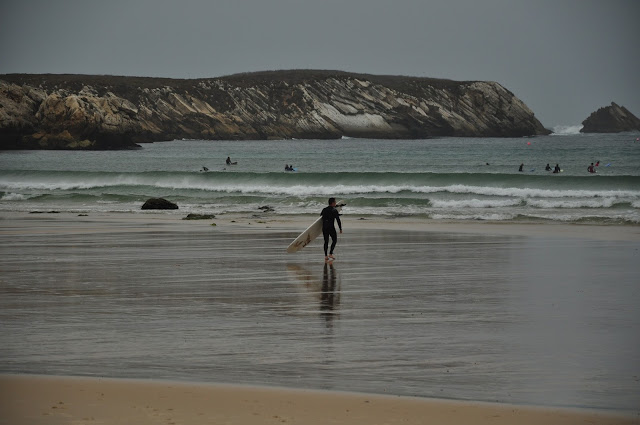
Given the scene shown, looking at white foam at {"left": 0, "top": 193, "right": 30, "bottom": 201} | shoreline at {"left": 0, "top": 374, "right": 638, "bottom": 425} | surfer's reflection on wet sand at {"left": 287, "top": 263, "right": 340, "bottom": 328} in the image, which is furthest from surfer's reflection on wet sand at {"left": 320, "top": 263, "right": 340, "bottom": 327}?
white foam at {"left": 0, "top": 193, "right": 30, "bottom": 201}

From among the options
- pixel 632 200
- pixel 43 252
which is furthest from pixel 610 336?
pixel 632 200

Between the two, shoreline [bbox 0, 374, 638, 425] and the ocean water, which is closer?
shoreline [bbox 0, 374, 638, 425]

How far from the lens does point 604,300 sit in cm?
1264

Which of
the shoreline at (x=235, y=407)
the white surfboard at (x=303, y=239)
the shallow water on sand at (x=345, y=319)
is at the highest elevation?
the white surfboard at (x=303, y=239)

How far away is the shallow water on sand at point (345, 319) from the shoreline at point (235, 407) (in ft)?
1.03

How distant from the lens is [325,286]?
47.0 ft

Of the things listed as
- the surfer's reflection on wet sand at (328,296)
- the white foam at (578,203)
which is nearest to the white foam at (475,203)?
the white foam at (578,203)

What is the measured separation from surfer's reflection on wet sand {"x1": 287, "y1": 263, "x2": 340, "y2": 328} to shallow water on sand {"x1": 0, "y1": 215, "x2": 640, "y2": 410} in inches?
1.3

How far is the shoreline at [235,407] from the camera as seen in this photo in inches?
280

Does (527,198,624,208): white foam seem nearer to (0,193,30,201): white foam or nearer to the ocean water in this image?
the ocean water

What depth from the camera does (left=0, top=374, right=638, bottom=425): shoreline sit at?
7105mm

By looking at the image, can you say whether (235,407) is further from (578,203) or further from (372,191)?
(372,191)

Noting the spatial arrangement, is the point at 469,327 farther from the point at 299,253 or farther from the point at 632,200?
the point at 632,200

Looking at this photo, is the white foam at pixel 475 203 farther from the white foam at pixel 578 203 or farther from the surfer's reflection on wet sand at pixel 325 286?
the surfer's reflection on wet sand at pixel 325 286
